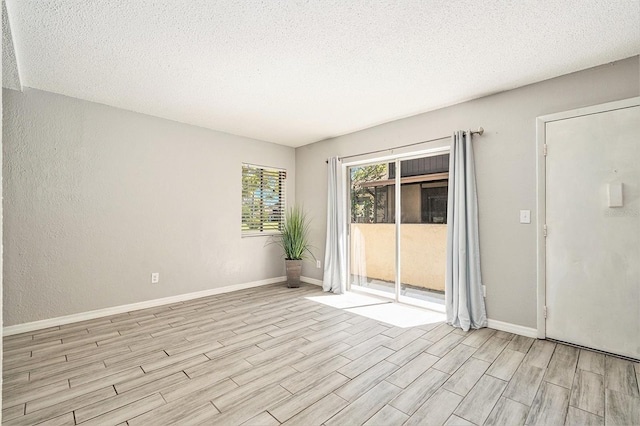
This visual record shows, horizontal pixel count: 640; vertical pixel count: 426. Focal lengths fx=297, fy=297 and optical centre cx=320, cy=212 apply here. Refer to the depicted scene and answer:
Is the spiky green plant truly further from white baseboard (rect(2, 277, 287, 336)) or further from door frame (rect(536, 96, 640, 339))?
door frame (rect(536, 96, 640, 339))

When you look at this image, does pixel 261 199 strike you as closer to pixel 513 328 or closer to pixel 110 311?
pixel 110 311

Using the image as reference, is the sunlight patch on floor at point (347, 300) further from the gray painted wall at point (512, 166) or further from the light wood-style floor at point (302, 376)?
the gray painted wall at point (512, 166)

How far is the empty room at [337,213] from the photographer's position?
6.54 feet

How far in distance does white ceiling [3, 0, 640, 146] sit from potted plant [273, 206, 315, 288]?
2.13 meters

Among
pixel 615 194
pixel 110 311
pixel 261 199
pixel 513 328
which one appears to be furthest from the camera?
pixel 261 199

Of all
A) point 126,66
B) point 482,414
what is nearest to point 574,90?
point 482,414

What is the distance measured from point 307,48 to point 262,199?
3.09 m

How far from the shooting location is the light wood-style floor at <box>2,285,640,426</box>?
1.82 meters

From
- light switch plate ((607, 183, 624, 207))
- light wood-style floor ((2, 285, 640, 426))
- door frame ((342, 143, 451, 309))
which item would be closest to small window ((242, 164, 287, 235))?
door frame ((342, 143, 451, 309))

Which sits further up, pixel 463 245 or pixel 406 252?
pixel 463 245

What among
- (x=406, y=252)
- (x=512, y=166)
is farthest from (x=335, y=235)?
(x=512, y=166)

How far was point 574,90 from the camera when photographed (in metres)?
2.74

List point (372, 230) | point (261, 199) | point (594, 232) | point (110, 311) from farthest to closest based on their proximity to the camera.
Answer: point (261, 199) → point (372, 230) → point (110, 311) → point (594, 232)

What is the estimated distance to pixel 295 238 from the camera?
495 centimetres
